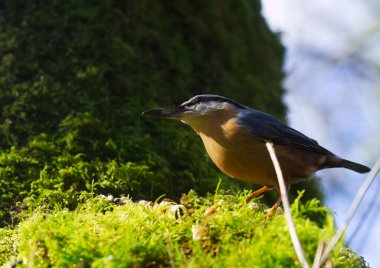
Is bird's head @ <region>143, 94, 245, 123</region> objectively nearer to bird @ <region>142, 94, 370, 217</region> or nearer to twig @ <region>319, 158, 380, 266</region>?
bird @ <region>142, 94, 370, 217</region>

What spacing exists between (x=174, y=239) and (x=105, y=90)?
1912 mm

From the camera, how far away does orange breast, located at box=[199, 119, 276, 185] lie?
9.63 feet

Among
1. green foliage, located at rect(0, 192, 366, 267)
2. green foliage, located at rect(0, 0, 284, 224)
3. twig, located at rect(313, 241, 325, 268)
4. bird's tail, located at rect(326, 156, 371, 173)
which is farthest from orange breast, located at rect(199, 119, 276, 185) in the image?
twig, located at rect(313, 241, 325, 268)

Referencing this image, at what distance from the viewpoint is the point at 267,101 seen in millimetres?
5090

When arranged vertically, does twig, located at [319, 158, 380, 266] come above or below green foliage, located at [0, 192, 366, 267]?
A: above

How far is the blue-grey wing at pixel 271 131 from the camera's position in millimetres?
3066

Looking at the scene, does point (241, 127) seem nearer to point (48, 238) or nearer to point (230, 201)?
point (230, 201)

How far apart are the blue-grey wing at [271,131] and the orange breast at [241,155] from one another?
0.18 ft

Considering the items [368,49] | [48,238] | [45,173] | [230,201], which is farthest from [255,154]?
[368,49]

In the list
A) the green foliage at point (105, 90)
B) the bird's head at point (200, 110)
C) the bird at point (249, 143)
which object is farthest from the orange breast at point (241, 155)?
the green foliage at point (105, 90)

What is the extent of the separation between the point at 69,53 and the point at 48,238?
2.12 m

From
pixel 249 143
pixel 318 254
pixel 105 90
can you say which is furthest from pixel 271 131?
pixel 318 254

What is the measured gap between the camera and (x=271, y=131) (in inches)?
124

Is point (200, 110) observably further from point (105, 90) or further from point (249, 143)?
point (105, 90)
